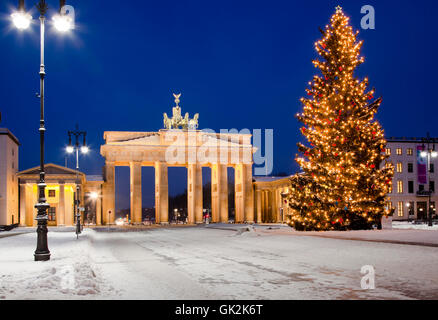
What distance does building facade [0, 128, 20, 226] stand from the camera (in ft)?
219

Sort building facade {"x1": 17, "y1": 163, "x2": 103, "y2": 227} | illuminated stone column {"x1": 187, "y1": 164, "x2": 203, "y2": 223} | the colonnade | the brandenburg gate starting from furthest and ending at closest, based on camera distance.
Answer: illuminated stone column {"x1": 187, "y1": 164, "x2": 203, "y2": 223} < the brandenburg gate < the colonnade < building facade {"x1": 17, "y1": 163, "x2": 103, "y2": 227}

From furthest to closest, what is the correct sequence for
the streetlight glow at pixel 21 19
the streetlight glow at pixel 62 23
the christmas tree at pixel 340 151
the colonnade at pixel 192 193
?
1. the colonnade at pixel 192 193
2. the christmas tree at pixel 340 151
3. the streetlight glow at pixel 62 23
4. the streetlight glow at pixel 21 19

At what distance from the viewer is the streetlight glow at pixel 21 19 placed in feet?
55.4

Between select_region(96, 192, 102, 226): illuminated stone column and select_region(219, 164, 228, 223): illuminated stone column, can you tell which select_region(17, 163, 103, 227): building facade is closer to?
select_region(96, 192, 102, 226): illuminated stone column

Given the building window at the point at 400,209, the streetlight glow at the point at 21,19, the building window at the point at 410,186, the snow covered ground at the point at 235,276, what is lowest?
the building window at the point at 400,209

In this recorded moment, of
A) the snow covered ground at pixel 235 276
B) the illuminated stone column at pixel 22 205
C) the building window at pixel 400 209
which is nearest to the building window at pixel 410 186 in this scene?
the building window at pixel 400 209

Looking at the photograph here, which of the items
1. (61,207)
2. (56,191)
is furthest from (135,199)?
(56,191)

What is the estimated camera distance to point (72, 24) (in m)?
18.1

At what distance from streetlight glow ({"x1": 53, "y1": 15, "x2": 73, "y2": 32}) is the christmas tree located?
1948 centimetres

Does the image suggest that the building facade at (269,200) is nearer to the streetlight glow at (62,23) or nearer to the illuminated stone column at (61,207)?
the illuminated stone column at (61,207)

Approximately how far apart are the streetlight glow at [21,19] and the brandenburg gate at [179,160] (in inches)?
2441

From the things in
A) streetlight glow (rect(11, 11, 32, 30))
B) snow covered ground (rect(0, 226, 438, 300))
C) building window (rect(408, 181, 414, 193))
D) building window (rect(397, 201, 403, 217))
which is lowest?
building window (rect(397, 201, 403, 217))

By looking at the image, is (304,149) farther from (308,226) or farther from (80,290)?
(80,290)

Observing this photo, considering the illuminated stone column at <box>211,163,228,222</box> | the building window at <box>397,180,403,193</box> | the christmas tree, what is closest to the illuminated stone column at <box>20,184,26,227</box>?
the illuminated stone column at <box>211,163,228,222</box>
